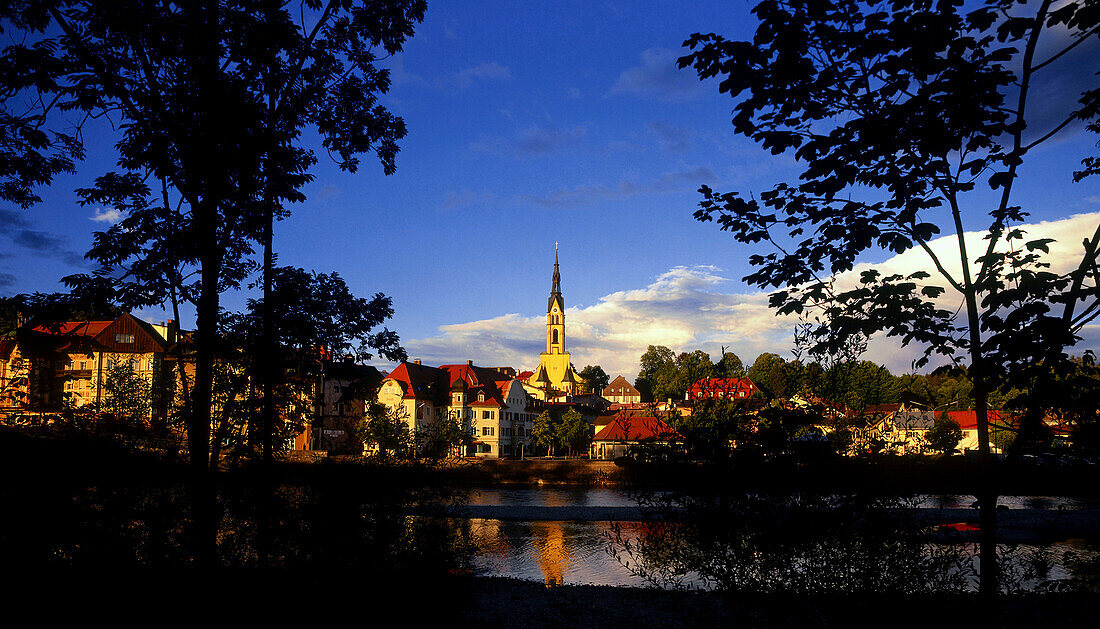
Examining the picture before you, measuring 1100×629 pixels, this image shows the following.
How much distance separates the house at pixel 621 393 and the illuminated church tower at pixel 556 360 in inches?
355

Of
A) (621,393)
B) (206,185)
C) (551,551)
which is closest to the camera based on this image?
(206,185)

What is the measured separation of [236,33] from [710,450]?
27.5 feet

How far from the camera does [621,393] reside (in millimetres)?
164375

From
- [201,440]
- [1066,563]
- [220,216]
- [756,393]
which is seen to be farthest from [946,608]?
[220,216]

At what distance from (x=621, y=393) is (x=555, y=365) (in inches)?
708

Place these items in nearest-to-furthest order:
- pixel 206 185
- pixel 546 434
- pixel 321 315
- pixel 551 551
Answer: pixel 206 185 < pixel 321 315 < pixel 551 551 < pixel 546 434

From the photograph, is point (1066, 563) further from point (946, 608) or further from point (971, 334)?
point (971, 334)

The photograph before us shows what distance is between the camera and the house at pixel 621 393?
16338 centimetres

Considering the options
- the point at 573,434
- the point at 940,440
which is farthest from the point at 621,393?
the point at 940,440

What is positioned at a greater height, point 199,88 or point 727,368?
point 199,88

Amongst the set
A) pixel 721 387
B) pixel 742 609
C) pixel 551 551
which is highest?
pixel 721 387

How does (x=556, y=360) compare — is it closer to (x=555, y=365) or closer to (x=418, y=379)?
(x=555, y=365)

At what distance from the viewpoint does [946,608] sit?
789 centimetres

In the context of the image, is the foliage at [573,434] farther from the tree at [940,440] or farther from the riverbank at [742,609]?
the tree at [940,440]
